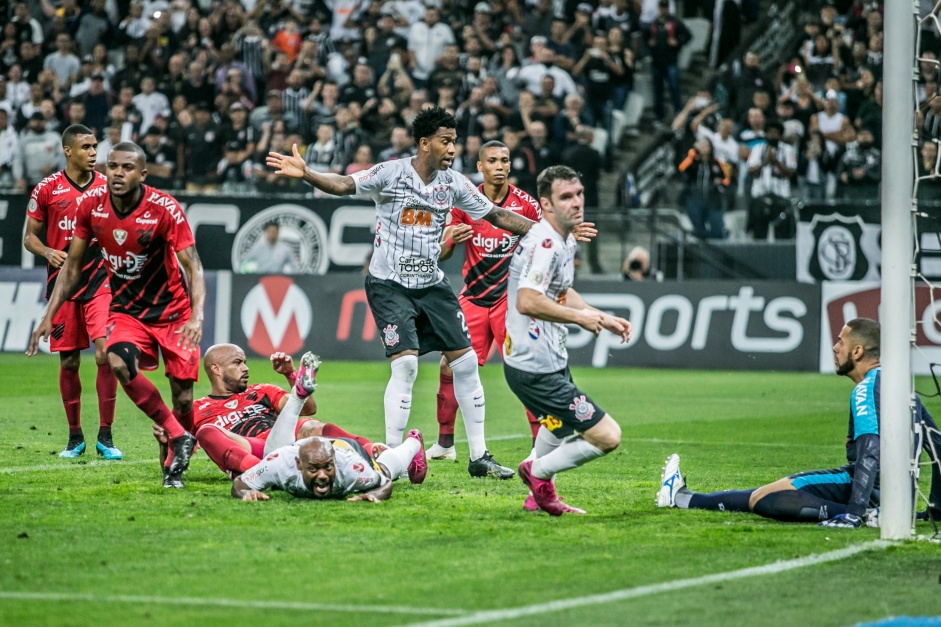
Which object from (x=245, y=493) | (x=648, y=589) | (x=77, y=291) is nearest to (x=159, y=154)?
(x=77, y=291)

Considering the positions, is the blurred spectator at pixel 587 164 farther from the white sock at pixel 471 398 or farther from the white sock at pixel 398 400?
the white sock at pixel 398 400

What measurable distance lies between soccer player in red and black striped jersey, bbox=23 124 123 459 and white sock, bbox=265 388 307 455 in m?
2.22

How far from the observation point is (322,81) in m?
24.5

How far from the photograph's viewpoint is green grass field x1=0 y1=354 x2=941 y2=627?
5109mm

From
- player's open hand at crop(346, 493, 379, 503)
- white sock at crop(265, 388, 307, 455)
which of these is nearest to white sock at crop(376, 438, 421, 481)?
player's open hand at crop(346, 493, 379, 503)

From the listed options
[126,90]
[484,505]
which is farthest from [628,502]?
[126,90]

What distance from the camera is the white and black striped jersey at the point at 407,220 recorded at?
9.10 meters

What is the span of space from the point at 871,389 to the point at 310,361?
3.24 meters

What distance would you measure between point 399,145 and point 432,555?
15.8 meters

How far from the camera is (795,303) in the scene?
19.3 metres

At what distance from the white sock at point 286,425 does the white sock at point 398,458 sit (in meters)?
0.58

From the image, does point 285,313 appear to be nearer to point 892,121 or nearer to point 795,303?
point 795,303

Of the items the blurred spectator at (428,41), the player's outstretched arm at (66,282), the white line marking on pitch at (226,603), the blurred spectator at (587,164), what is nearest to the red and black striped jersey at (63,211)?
the player's outstretched arm at (66,282)

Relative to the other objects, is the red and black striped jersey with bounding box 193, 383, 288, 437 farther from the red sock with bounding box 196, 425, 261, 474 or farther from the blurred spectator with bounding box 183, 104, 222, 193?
the blurred spectator with bounding box 183, 104, 222, 193
